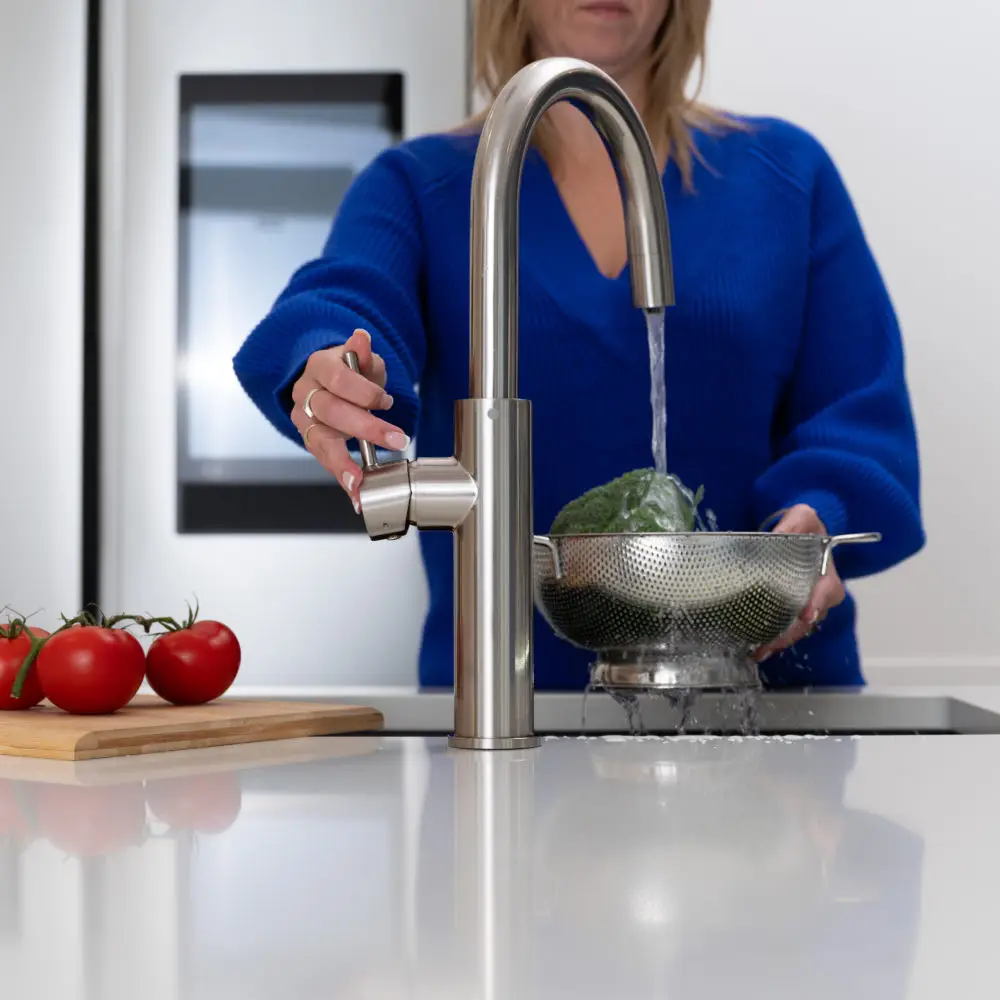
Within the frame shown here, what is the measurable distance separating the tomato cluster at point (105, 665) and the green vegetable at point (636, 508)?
0.87 ft

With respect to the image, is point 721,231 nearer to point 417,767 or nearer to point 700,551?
point 700,551

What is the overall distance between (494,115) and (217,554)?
1.28m

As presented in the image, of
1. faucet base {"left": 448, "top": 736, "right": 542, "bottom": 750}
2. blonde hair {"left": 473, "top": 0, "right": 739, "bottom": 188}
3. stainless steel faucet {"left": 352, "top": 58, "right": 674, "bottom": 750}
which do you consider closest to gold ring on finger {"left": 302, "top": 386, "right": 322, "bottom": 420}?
stainless steel faucet {"left": 352, "top": 58, "right": 674, "bottom": 750}

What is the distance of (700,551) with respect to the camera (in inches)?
32.4

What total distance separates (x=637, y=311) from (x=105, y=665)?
66 cm

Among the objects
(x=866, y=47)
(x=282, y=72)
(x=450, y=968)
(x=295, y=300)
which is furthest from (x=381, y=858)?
(x=866, y=47)

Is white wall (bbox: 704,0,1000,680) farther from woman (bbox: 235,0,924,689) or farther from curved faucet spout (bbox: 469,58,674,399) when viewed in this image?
curved faucet spout (bbox: 469,58,674,399)

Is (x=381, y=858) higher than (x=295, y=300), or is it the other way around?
(x=295, y=300)

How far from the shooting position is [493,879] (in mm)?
416

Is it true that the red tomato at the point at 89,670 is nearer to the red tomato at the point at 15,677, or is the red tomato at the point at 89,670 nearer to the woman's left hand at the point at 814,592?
the red tomato at the point at 15,677

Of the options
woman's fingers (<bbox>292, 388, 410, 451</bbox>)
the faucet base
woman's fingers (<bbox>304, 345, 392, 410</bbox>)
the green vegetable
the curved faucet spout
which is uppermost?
the curved faucet spout

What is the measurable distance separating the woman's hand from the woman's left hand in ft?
1.14

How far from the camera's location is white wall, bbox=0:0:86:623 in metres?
1.92

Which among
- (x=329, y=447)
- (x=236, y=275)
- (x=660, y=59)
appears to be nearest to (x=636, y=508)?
(x=329, y=447)
